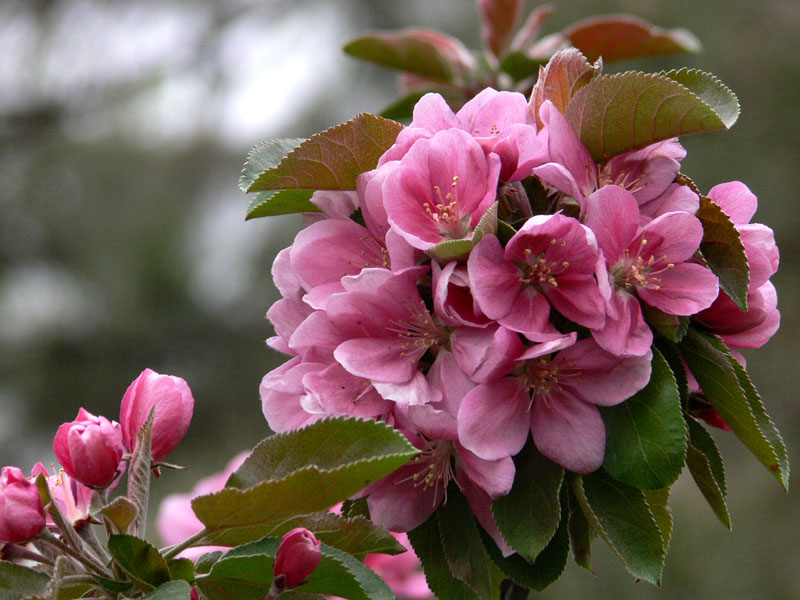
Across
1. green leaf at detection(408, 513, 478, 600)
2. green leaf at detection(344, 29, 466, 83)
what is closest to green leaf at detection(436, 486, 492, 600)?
green leaf at detection(408, 513, 478, 600)

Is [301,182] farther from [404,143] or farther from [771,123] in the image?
[771,123]

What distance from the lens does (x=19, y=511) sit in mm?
652

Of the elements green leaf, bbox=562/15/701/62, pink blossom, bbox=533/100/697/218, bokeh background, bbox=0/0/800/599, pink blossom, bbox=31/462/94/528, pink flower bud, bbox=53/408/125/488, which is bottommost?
bokeh background, bbox=0/0/800/599

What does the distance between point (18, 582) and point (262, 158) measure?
403 mm

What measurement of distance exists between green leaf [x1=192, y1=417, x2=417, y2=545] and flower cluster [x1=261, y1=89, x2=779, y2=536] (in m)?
0.05

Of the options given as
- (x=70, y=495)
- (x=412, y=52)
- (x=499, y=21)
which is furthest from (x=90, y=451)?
(x=499, y=21)

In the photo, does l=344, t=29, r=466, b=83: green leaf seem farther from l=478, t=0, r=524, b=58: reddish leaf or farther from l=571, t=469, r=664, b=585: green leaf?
l=571, t=469, r=664, b=585: green leaf

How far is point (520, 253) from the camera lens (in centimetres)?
70

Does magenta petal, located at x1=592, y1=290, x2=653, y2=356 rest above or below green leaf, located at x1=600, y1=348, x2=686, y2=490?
above

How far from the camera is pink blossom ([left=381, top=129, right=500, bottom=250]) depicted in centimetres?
73

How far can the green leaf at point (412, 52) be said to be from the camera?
1.61m

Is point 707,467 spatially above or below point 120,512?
below

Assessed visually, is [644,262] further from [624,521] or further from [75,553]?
[75,553]

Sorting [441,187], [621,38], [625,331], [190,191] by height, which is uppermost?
[441,187]
